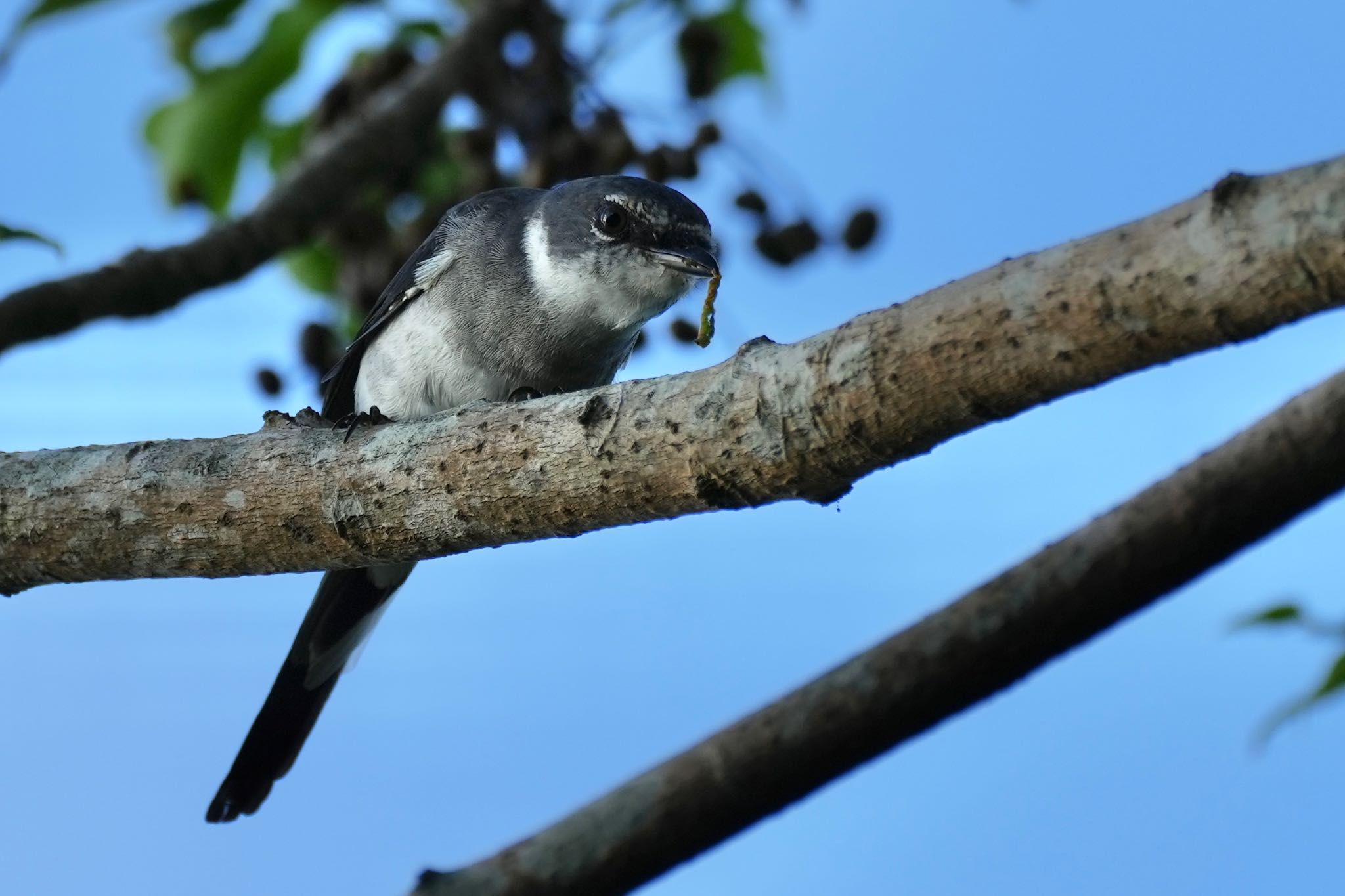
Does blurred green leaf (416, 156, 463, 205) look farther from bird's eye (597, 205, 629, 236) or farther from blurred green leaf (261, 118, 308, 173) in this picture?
bird's eye (597, 205, 629, 236)

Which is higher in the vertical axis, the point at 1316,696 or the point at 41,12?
the point at 41,12

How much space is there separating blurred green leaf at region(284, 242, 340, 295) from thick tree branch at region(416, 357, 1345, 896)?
2.90 metres

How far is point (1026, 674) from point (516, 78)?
2.81 meters

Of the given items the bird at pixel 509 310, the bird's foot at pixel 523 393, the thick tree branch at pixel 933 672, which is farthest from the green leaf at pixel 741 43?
the thick tree branch at pixel 933 672

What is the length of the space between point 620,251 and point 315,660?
52.6 inches

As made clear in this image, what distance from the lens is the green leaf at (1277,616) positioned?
255cm

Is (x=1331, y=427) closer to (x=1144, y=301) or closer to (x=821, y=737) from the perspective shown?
(x=1144, y=301)

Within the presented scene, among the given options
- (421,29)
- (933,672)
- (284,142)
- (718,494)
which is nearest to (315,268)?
(284,142)

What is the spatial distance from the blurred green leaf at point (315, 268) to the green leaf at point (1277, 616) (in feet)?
10.1

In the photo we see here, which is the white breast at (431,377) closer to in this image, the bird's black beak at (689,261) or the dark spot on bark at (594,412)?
the bird's black beak at (689,261)

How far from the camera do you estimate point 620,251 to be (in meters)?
3.35

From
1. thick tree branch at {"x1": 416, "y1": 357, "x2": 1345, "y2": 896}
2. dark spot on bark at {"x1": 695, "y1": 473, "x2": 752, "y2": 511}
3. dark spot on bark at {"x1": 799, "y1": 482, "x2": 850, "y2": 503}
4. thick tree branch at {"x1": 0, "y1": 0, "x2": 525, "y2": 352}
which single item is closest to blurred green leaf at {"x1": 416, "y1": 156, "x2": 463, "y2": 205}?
thick tree branch at {"x1": 0, "y1": 0, "x2": 525, "y2": 352}

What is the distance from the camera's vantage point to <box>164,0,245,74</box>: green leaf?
3.87 meters

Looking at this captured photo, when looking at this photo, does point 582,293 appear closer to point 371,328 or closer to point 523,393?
point 523,393
